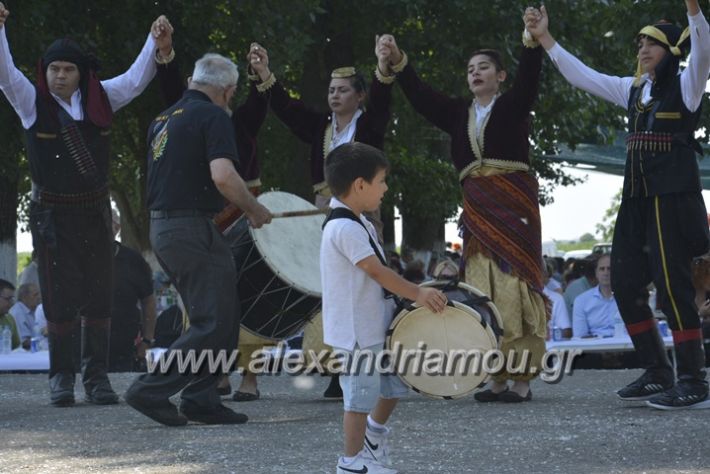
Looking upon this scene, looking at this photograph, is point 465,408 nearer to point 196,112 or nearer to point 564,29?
point 196,112

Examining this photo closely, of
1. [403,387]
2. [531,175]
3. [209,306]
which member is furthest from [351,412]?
[531,175]

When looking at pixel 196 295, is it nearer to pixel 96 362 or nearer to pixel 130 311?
pixel 96 362

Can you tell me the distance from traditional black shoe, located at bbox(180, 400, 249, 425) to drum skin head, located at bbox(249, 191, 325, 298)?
871 mm

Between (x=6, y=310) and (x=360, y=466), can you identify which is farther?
(x=6, y=310)

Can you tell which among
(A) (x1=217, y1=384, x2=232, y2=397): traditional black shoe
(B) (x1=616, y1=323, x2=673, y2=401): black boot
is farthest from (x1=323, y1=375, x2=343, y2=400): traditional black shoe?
(B) (x1=616, y1=323, x2=673, y2=401): black boot

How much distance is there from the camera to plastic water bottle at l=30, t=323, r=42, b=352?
515 inches

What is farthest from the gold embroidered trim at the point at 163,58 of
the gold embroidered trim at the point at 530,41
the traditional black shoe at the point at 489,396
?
the traditional black shoe at the point at 489,396

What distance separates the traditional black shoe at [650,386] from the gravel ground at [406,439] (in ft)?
0.25

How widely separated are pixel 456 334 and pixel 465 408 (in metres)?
2.31

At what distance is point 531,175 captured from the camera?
857cm

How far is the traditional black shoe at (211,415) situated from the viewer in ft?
25.0

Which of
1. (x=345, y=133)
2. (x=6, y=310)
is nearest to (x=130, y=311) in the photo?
(x=6, y=310)

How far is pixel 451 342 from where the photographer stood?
599 cm

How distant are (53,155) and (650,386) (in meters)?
3.68
